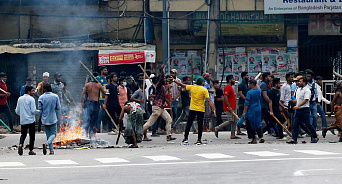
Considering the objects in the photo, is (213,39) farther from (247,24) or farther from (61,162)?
(61,162)

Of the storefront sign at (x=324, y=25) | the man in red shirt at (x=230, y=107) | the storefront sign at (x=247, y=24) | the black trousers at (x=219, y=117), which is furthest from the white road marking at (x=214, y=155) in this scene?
the storefront sign at (x=324, y=25)

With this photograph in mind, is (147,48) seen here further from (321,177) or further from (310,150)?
(321,177)

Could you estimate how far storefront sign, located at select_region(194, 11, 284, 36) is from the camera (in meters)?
26.8

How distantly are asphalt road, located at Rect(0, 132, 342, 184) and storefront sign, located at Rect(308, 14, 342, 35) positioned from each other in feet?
37.5

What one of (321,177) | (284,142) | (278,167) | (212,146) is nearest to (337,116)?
(284,142)

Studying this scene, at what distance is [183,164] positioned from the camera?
39.1 ft

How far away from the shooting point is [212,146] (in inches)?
611

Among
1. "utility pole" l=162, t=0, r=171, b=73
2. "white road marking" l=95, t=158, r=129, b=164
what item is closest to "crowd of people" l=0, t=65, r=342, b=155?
"white road marking" l=95, t=158, r=129, b=164

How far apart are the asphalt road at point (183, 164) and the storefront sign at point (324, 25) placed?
11.4m

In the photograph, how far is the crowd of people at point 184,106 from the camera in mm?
14438

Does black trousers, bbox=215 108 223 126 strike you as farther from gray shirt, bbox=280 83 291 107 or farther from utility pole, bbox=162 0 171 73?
utility pole, bbox=162 0 171 73

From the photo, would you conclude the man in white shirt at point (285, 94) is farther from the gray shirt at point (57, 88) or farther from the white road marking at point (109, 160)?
the white road marking at point (109, 160)

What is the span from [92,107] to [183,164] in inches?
228

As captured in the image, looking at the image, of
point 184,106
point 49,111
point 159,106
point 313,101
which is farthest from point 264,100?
point 49,111
